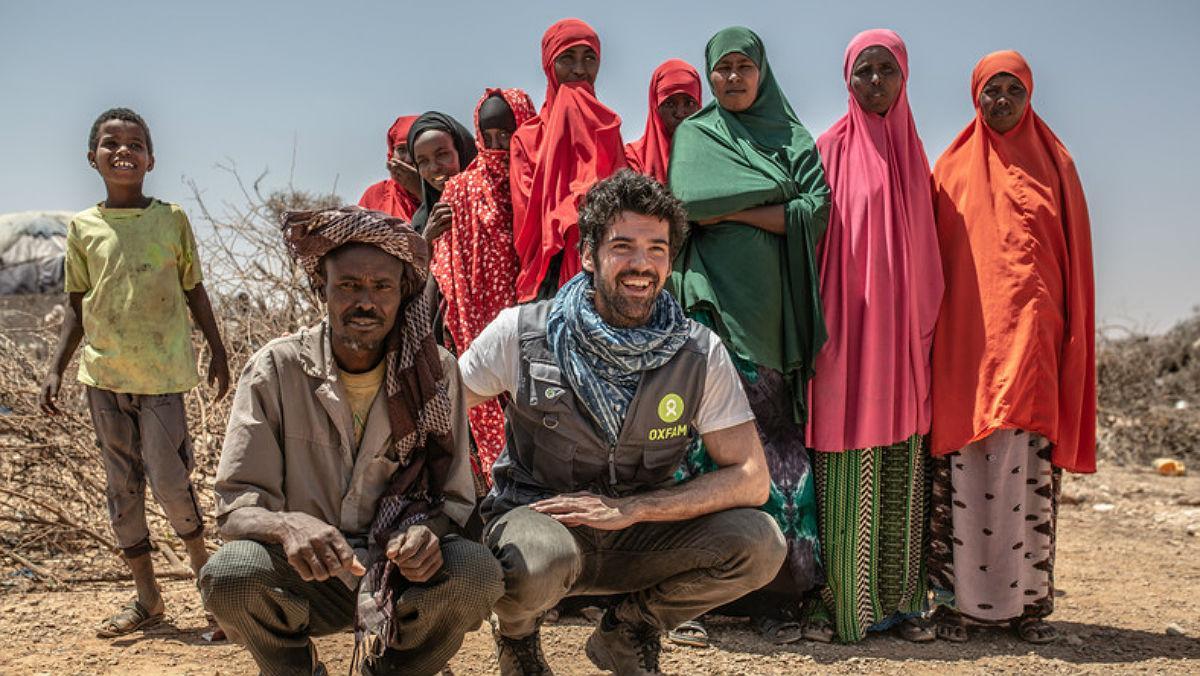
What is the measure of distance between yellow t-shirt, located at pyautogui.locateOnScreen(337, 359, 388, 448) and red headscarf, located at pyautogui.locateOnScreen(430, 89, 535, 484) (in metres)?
1.30

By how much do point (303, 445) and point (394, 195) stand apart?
255 centimetres

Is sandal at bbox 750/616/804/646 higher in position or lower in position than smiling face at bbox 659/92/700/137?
lower

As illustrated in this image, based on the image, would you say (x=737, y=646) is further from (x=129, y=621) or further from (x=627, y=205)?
(x=129, y=621)

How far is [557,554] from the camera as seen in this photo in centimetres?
264

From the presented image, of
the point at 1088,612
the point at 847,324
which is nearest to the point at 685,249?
the point at 847,324

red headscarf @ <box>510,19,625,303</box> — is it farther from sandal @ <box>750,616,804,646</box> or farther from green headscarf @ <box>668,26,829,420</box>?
sandal @ <box>750,616,804,646</box>

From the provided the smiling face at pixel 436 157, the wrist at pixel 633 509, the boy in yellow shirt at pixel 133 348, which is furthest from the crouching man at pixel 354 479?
the smiling face at pixel 436 157

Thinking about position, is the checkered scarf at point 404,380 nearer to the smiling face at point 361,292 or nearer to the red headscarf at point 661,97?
the smiling face at point 361,292

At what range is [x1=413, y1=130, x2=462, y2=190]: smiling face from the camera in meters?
4.44

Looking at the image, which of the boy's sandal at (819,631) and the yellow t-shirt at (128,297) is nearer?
the yellow t-shirt at (128,297)

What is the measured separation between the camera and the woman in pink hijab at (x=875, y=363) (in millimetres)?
3740

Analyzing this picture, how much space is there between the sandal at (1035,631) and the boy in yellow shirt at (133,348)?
124 inches

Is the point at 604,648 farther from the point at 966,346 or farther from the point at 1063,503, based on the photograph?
the point at 1063,503

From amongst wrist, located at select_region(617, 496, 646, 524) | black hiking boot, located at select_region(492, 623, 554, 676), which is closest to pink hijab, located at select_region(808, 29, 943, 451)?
wrist, located at select_region(617, 496, 646, 524)
